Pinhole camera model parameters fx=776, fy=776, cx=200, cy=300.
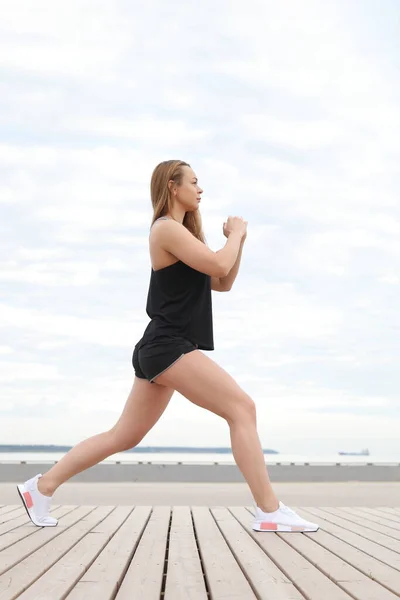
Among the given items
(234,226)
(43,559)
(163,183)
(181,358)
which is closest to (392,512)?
(181,358)

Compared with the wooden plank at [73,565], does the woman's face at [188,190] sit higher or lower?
higher

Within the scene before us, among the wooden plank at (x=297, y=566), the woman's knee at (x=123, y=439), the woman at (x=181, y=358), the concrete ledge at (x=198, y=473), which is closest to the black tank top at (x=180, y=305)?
the woman at (x=181, y=358)

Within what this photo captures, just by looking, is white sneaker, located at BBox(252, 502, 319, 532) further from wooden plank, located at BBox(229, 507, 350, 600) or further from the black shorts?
the black shorts

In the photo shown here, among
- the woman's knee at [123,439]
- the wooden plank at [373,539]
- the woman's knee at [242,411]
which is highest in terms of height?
the woman's knee at [242,411]

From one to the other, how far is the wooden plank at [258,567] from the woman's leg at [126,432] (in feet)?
2.13

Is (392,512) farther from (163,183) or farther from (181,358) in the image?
(163,183)

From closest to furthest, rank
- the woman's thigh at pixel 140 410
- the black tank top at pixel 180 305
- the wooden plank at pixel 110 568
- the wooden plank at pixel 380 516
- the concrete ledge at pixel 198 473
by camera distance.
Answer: the wooden plank at pixel 110 568, the black tank top at pixel 180 305, the woman's thigh at pixel 140 410, the wooden plank at pixel 380 516, the concrete ledge at pixel 198 473

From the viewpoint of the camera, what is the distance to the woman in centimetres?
367

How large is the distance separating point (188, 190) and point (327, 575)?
213 cm

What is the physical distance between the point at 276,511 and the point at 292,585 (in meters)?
1.28

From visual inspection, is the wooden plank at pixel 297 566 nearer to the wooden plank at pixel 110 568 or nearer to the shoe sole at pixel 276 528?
the shoe sole at pixel 276 528

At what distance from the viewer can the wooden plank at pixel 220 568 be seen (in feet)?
7.55

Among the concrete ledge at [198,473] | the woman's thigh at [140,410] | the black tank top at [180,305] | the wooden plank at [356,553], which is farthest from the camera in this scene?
the concrete ledge at [198,473]

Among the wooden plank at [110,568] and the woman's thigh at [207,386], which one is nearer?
the wooden plank at [110,568]
